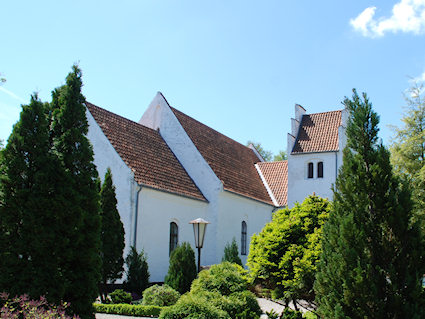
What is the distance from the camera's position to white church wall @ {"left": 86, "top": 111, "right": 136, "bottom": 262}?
1775 cm

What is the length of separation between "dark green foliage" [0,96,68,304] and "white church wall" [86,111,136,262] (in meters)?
8.87

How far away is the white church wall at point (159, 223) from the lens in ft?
60.2

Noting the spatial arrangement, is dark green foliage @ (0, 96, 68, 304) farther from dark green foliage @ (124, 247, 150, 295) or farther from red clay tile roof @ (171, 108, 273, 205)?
red clay tile roof @ (171, 108, 273, 205)

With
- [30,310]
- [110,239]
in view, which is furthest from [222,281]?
[110,239]

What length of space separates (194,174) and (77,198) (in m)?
14.6

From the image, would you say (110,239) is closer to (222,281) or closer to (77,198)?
(222,281)

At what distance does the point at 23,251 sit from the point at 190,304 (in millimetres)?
3429

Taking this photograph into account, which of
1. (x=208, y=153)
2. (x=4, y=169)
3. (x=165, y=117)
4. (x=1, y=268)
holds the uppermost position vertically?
(x=165, y=117)

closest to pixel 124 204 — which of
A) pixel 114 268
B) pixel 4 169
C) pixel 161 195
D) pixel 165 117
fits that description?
pixel 161 195

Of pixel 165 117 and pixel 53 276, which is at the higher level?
pixel 165 117

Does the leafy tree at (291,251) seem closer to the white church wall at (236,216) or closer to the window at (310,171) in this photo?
the white church wall at (236,216)

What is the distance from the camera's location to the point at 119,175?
722 inches

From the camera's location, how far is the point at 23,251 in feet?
27.4

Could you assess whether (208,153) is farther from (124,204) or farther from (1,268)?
(1,268)
